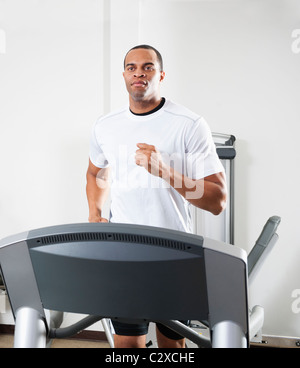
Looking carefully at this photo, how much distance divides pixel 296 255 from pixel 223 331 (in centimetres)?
194

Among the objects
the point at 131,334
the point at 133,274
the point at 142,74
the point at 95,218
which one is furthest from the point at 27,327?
the point at 142,74

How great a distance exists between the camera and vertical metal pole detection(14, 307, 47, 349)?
86cm

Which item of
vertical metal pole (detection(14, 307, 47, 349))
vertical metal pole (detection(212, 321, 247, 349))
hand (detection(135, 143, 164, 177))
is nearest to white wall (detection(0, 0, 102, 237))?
hand (detection(135, 143, 164, 177))

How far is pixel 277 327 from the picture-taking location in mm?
2654

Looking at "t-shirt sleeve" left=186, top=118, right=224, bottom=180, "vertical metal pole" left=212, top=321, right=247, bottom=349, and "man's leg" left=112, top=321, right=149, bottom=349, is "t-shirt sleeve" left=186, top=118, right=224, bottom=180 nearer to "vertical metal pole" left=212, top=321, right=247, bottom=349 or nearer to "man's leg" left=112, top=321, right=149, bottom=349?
"man's leg" left=112, top=321, right=149, bottom=349

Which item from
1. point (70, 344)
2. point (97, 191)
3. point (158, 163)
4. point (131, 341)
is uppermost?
point (158, 163)

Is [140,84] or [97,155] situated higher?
[140,84]

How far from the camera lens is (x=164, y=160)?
5.95 ft

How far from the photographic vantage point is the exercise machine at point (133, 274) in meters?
0.73

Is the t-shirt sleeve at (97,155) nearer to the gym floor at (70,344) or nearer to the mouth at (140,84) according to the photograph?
the mouth at (140,84)

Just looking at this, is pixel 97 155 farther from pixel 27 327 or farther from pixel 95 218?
pixel 27 327

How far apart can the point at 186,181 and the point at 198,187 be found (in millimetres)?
54

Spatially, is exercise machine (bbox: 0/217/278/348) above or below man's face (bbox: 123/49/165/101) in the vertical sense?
below

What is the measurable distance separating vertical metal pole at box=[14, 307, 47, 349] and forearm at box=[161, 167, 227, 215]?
3.22 feet
